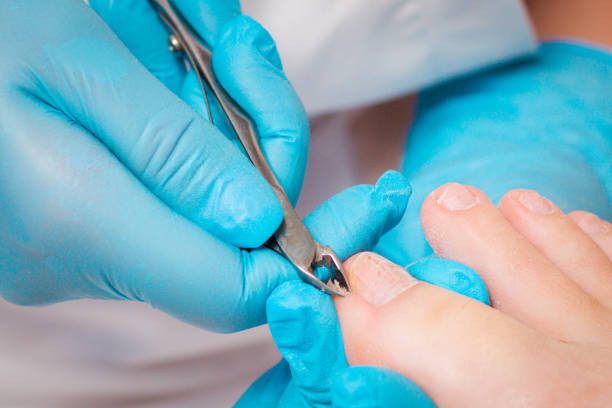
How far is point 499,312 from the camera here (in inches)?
24.7

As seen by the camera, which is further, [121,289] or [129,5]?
[129,5]

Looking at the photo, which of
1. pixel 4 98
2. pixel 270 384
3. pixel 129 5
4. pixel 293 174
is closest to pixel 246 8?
pixel 129 5

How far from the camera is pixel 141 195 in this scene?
612 mm

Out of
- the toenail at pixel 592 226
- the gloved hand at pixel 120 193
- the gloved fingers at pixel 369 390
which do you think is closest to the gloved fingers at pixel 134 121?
the gloved hand at pixel 120 193

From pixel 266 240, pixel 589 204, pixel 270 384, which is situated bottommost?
pixel 589 204

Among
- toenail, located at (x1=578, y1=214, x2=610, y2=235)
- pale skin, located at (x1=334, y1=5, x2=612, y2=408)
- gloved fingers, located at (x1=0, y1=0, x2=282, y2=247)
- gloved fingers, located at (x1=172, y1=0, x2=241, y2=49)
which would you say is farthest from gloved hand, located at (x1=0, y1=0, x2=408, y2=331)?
toenail, located at (x1=578, y1=214, x2=610, y2=235)

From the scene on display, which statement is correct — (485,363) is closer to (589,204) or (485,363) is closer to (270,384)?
(270,384)

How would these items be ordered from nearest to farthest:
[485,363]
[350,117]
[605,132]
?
[485,363]
[605,132]
[350,117]

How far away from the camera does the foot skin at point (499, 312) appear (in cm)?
56

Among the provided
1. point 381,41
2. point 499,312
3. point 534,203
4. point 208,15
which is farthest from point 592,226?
point 208,15

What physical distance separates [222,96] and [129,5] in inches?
10.2

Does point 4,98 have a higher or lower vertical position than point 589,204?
higher

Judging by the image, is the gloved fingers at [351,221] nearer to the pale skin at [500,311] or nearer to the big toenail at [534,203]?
the pale skin at [500,311]

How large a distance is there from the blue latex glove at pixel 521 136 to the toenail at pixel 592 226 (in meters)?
0.07
